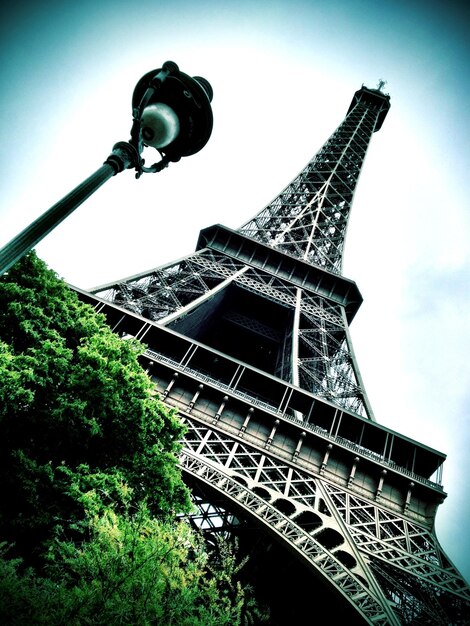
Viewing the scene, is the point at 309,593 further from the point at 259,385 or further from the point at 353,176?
the point at 353,176

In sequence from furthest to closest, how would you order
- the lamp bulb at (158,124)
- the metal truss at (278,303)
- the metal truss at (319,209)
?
the metal truss at (319,209), the metal truss at (278,303), the lamp bulb at (158,124)

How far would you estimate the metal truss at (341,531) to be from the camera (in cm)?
1072

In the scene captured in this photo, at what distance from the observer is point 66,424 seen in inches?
380

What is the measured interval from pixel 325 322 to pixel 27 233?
26.1 m

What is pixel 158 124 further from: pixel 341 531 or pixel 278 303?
→ pixel 278 303

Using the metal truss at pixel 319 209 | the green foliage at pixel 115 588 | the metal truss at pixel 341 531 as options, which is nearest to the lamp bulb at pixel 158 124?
the green foliage at pixel 115 588

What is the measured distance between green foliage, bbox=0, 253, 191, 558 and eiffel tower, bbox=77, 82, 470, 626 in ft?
8.73

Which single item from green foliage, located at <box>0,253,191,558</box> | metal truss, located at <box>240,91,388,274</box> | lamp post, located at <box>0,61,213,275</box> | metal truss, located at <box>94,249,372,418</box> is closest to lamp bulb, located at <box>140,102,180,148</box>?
lamp post, located at <box>0,61,213,275</box>

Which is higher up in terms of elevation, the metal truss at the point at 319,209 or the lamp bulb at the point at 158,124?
the metal truss at the point at 319,209

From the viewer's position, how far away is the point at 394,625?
945 centimetres

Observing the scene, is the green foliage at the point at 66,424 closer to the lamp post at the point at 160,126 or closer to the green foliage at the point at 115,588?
the green foliage at the point at 115,588

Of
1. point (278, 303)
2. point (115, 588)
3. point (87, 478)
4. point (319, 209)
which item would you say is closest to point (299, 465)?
point (87, 478)

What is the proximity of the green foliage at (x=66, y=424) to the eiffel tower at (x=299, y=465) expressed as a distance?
266 cm

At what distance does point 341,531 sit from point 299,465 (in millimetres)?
2884
